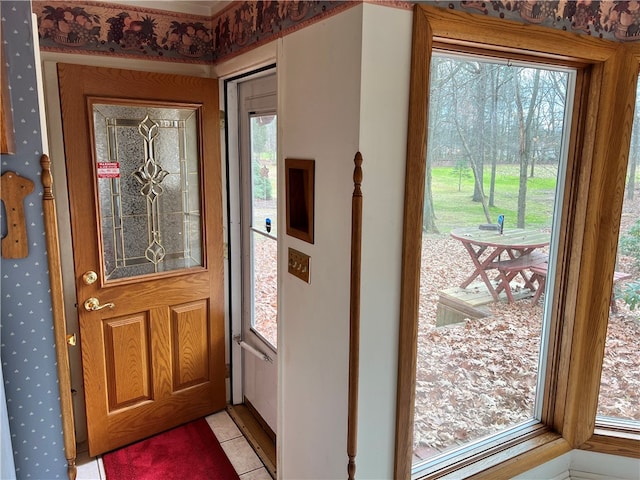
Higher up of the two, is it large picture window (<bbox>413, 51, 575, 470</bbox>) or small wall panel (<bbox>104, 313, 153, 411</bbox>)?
large picture window (<bbox>413, 51, 575, 470</bbox>)

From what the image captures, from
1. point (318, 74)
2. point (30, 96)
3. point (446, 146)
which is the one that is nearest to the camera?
point (30, 96)

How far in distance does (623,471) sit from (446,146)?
1790 millimetres

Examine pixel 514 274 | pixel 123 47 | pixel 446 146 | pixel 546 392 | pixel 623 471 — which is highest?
pixel 123 47

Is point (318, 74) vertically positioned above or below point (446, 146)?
above

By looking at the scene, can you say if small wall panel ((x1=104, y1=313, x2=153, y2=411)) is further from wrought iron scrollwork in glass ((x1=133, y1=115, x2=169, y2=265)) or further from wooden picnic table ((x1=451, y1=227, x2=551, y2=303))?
wooden picnic table ((x1=451, y1=227, x2=551, y2=303))

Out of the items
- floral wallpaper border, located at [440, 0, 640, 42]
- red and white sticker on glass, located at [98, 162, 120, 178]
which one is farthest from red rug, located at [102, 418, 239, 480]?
floral wallpaper border, located at [440, 0, 640, 42]

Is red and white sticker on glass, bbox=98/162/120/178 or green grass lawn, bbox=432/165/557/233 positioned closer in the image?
green grass lawn, bbox=432/165/557/233

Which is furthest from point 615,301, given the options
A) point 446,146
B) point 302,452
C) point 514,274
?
point 302,452

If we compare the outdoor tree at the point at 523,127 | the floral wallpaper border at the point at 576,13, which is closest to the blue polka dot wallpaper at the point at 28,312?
the floral wallpaper border at the point at 576,13

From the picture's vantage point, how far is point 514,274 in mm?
2053

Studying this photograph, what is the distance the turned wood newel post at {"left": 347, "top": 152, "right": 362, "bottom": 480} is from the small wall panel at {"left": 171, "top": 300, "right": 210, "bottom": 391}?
1.32 meters

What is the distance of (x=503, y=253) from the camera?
1998 millimetres

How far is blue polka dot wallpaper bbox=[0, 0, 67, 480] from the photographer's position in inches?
48.8

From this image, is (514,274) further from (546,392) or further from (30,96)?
(30,96)
